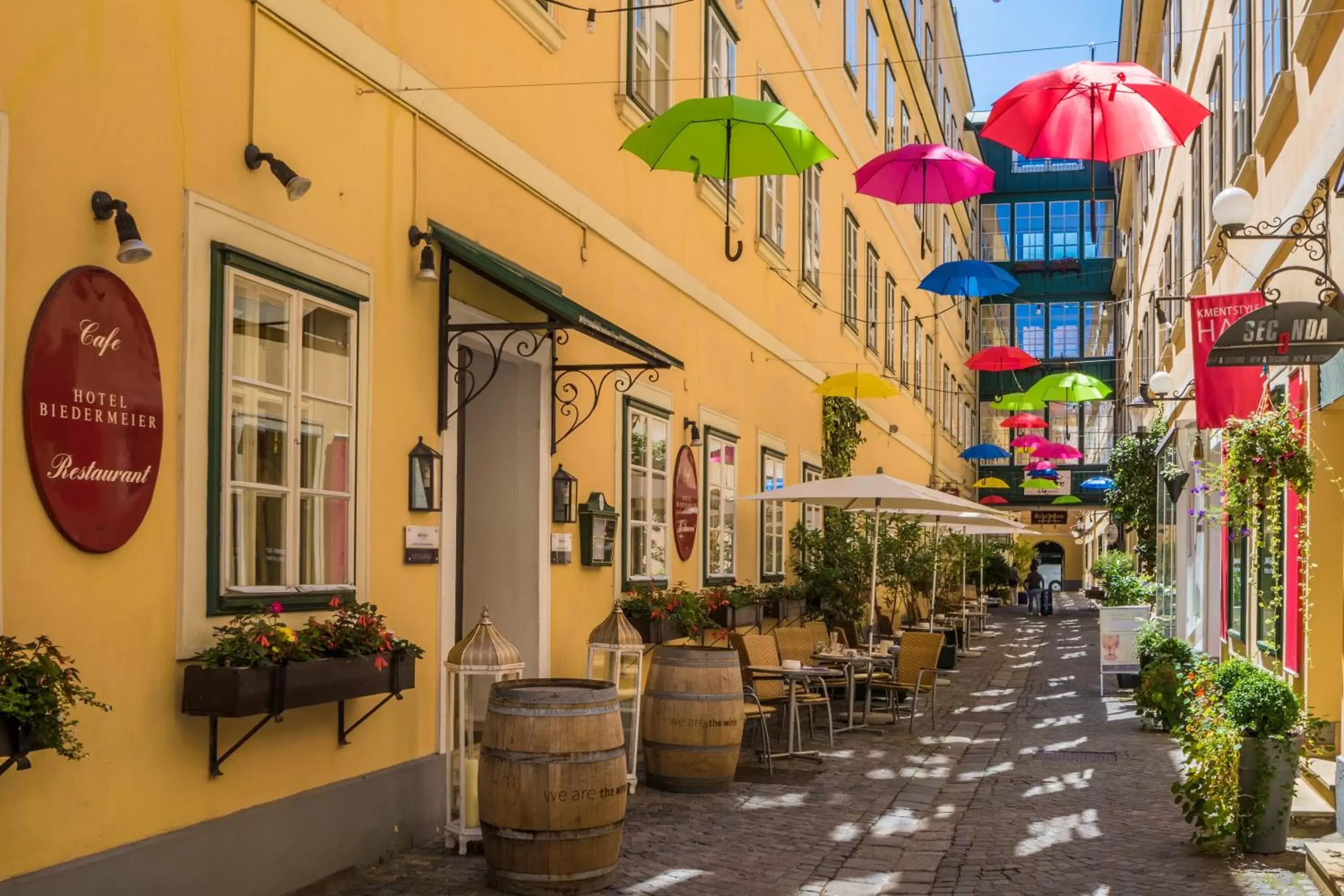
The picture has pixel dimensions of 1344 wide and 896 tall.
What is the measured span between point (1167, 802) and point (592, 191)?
559cm

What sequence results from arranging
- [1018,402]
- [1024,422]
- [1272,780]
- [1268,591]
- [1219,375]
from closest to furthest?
[1272,780]
[1268,591]
[1219,375]
[1018,402]
[1024,422]

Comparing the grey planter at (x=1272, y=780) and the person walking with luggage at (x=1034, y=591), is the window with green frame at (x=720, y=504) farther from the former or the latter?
the person walking with luggage at (x=1034, y=591)

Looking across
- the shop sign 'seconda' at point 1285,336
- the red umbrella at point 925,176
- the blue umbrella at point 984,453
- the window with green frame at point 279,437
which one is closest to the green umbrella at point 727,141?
the shop sign 'seconda' at point 1285,336

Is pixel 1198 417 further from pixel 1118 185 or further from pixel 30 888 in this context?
pixel 1118 185

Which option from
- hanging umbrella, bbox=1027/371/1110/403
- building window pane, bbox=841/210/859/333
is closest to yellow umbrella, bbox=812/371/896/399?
building window pane, bbox=841/210/859/333

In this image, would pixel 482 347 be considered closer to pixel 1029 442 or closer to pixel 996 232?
pixel 1029 442

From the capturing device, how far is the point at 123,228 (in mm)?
4875

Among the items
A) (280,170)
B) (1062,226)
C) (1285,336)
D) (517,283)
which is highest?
(1062,226)

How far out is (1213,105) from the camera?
14344mm

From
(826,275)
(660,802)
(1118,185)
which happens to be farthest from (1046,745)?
(1118,185)

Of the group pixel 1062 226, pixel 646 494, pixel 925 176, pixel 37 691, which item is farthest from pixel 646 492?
pixel 1062 226

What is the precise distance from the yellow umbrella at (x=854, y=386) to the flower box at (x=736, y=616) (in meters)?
3.56

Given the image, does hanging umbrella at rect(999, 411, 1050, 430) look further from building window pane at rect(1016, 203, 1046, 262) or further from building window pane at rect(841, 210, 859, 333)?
building window pane at rect(841, 210, 859, 333)

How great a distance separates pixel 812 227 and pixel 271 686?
12.5 m
